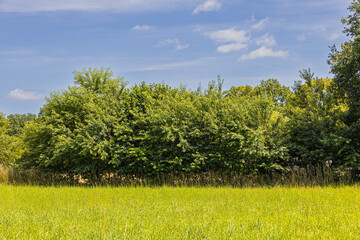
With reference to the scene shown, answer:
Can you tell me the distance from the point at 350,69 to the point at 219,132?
26.9 feet

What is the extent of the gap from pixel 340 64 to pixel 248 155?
7.58 m

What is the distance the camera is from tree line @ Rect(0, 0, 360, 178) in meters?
15.3

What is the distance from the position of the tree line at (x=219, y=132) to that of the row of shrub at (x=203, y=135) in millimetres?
54

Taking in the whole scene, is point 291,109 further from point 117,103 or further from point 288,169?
point 117,103

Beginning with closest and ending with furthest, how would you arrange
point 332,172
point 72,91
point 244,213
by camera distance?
point 244,213 < point 332,172 < point 72,91

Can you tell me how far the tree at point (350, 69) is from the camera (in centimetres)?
1599

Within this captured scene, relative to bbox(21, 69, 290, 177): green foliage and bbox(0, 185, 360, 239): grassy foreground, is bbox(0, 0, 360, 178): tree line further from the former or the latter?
bbox(0, 185, 360, 239): grassy foreground

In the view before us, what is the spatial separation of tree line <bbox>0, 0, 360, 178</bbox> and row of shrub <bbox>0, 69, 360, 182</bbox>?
54 mm

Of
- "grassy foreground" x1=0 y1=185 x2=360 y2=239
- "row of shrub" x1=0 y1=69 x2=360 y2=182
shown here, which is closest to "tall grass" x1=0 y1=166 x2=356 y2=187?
"row of shrub" x1=0 y1=69 x2=360 y2=182

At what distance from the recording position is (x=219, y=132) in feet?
51.0

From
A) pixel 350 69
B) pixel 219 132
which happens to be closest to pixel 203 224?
pixel 219 132

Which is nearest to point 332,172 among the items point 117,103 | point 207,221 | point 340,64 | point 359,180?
point 359,180

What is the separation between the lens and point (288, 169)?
605 inches

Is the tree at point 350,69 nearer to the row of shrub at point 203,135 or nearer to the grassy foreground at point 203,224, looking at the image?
the row of shrub at point 203,135
